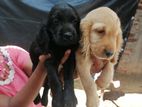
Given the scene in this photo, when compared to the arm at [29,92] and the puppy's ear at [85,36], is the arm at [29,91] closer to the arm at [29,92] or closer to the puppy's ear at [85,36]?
the arm at [29,92]

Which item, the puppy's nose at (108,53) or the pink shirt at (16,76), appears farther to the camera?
the pink shirt at (16,76)

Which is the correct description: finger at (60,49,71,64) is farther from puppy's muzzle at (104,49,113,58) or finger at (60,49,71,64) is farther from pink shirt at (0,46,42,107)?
pink shirt at (0,46,42,107)

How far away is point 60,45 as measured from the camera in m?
1.12

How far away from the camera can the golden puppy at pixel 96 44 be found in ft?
3.49

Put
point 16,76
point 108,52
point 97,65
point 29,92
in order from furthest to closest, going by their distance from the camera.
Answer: point 16,76
point 29,92
point 97,65
point 108,52

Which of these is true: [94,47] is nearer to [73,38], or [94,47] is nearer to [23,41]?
[73,38]

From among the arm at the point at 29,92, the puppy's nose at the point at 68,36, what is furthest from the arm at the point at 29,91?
the puppy's nose at the point at 68,36

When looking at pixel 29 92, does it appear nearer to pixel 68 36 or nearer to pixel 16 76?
pixel 16 76

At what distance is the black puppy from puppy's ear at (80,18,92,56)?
0.5 inches

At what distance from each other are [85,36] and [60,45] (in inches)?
2.8

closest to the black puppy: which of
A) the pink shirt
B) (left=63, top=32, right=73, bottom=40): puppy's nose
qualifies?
(left=63, top=32, right=73, bottom=40): puppy's nose

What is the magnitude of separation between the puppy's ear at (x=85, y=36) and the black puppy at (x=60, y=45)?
0.05 feet

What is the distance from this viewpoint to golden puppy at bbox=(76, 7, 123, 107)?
106cm

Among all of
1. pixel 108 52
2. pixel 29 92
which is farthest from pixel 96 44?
pixel 29 92
